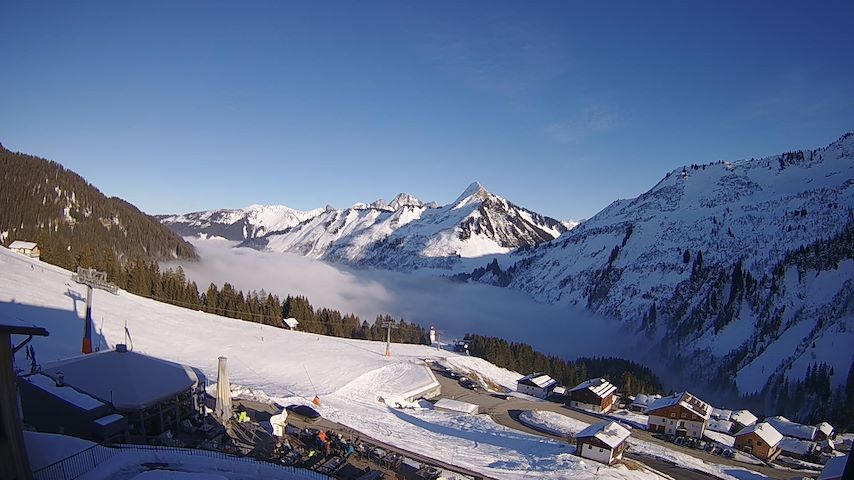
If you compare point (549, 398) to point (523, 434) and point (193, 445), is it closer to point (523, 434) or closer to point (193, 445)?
point (523, 434)

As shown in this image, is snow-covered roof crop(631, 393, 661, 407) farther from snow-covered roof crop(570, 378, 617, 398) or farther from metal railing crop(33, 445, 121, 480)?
metal railing crop(33, 445, 121, 480)

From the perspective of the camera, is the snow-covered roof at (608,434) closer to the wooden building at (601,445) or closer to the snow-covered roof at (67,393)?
the wooden building at (601,445)

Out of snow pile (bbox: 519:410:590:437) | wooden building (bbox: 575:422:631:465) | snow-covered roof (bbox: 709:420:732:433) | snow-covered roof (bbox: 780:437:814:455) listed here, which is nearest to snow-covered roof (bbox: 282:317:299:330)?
snow pile (bbox: 519:410:590:437)

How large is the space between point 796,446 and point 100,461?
2347 inches

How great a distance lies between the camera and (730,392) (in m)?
114

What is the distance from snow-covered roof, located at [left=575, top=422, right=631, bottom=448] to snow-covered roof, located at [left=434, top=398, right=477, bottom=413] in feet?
42.6

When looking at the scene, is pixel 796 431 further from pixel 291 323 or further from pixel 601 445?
pixel 291 323

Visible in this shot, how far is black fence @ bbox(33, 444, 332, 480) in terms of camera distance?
1448 cm

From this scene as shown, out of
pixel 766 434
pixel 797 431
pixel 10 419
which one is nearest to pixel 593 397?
pixel 766 434

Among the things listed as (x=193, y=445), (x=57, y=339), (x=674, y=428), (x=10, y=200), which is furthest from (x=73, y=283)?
(x=10, y=200)

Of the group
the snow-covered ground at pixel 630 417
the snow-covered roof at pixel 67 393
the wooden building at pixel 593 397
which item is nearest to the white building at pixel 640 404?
the snow-covered ground at pixel 630 417

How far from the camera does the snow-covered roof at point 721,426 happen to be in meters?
56.3

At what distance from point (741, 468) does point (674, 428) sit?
1196 centimetres

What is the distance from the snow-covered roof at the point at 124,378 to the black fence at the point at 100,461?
6039 millimetres
